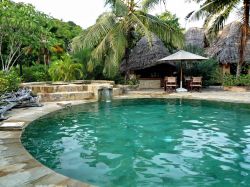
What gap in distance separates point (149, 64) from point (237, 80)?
6.03m

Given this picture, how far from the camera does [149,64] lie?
71.5 ft

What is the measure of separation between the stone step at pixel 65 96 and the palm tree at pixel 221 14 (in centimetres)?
889

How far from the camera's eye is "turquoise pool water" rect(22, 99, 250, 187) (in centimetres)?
546

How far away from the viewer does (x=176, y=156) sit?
6.62 metres

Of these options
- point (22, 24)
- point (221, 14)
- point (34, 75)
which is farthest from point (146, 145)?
point (221, 14)

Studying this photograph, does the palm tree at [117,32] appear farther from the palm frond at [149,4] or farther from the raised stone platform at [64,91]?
the raised stone platform at [64,91]

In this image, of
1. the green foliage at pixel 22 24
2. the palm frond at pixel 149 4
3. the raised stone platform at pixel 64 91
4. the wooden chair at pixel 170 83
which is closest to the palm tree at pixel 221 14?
the palm frond at pixel 149 4

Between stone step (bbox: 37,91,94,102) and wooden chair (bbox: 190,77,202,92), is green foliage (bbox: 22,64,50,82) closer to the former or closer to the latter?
stone step (bbox: 37,91,94,102)

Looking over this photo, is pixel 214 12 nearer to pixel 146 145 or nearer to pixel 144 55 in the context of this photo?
pixel 144 55

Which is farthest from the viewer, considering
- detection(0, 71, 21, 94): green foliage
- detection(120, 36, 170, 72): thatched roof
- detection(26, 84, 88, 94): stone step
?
detection(120, 36, 170, 72): thatched roof

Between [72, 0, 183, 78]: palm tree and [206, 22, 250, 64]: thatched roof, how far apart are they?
484 centimetres

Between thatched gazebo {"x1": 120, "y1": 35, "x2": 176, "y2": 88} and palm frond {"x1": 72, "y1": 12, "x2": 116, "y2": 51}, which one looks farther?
thatched gazebo {"x1": 120, "y1": 35, "x2": 176, "y2": 88}

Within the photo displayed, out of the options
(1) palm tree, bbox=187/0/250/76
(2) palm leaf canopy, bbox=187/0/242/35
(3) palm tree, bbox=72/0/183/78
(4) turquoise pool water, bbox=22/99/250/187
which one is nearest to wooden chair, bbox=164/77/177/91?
(3) palm tree, bbox=72/0/183/78

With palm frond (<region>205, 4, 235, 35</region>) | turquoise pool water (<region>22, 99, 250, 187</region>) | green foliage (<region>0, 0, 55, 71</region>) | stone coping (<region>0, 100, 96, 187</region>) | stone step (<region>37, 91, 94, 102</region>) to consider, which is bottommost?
turquoise pool water (<region>22, 99, 250, 187</region>)
